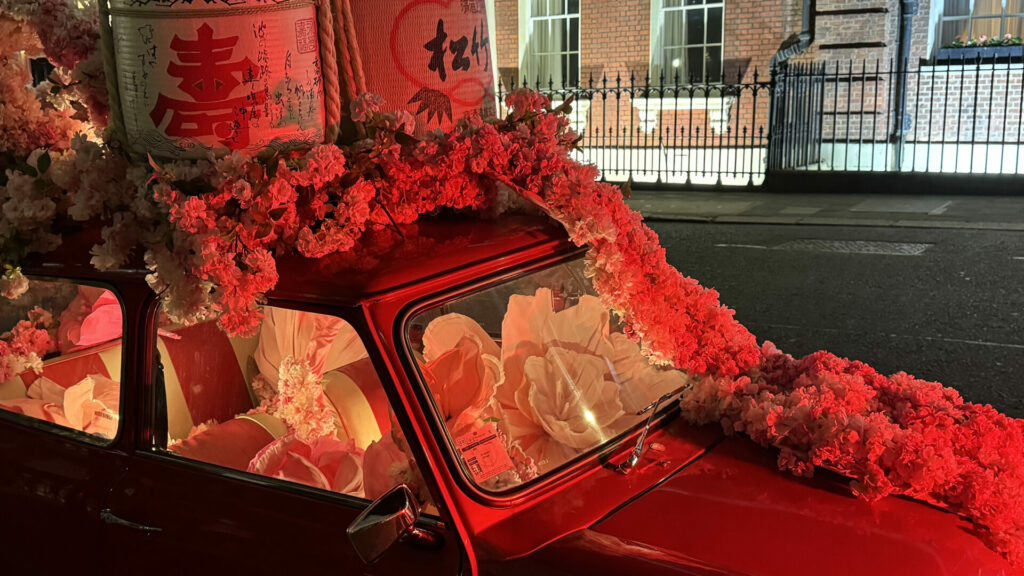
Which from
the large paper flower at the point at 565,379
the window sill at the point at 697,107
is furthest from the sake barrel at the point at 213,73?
the window sill at the point at 697,107

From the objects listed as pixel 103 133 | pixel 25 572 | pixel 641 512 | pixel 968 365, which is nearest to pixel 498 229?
pixel 641 512

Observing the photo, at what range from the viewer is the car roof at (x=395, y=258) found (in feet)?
7.19

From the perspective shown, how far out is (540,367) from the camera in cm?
263

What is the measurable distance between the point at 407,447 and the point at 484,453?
18 cm

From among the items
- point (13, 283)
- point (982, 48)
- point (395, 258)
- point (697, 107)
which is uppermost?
point (982, 48)

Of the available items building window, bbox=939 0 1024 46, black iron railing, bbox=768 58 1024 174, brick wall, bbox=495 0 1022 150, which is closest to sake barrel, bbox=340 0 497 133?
brick wall, bbox=495 0 1022 150

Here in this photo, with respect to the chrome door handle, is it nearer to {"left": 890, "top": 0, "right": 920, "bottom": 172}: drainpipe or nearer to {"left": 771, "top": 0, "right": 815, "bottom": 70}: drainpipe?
{"left": 890, "top": 0, "right": 920, "bottom": 172}: drainpipe

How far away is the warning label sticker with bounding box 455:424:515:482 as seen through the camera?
215 cm

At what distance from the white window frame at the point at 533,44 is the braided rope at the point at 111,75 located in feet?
57.0

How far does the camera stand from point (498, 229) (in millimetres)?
2574

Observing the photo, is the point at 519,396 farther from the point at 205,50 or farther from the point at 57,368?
the point at 57,368

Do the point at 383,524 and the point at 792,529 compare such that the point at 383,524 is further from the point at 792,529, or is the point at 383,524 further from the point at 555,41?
the point at 555,41

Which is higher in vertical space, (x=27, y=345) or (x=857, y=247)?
(x=27, y=345)

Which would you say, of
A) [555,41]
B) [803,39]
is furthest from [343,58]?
[555,41]
